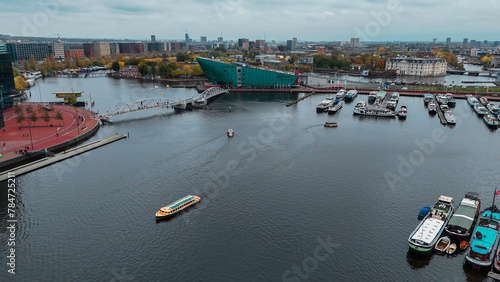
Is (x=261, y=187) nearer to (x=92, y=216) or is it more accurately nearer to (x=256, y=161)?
(x=256, y=161)

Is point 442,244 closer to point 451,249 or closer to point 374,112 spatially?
point 451,249

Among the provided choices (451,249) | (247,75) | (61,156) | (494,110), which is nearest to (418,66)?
(494,110)

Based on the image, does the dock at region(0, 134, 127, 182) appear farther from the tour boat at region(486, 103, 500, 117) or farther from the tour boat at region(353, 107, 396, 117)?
the tour boat at region(486, 103, 500, 117)

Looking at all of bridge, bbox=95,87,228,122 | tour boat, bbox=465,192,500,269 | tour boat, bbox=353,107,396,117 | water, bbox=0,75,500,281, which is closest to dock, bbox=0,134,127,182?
water, bbox=0,75,500,281

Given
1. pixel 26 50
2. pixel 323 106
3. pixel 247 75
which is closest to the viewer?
pixel 323 106

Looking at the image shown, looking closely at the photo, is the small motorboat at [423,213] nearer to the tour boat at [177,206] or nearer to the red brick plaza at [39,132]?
the tour boat at [177,206]

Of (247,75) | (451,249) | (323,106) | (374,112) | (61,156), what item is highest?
(247,75)

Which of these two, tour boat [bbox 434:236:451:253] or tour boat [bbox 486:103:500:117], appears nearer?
tour boat [bbox 434:236:451:253]
